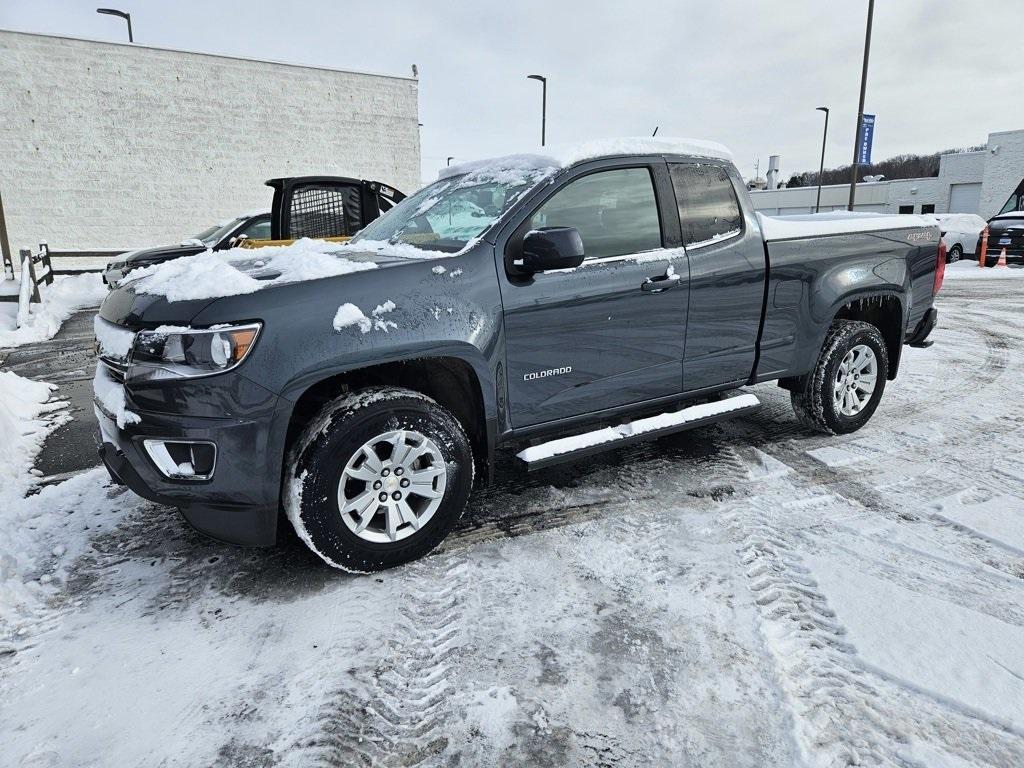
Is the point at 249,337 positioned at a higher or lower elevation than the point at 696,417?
higher

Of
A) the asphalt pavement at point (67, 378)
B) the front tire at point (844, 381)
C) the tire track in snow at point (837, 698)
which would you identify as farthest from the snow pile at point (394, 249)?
the front tire at point (844, 381)

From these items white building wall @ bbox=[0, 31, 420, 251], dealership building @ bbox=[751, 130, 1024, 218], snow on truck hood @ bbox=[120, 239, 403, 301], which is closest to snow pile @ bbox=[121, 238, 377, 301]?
snow on truck hood @ bbox=[120, 239, 403, 301]

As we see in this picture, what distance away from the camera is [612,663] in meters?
2.30

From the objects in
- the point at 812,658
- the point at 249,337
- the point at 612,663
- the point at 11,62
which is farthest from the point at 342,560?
the point at 11,62

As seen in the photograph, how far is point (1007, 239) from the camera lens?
18219mm

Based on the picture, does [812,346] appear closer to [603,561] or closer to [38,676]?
[603,561]

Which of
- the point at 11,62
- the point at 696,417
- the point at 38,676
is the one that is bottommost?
the point at 38,676

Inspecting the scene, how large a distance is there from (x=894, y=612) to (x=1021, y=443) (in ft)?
9.18

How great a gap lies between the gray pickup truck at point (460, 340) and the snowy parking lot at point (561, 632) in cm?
37

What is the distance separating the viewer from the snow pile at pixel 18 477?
2.73m

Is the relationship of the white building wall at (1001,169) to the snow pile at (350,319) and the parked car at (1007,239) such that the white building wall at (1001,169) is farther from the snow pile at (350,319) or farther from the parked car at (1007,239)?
the snow pile at (350,319)

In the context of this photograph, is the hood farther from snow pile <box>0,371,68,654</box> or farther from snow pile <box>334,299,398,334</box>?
snow pile <box>0,371,68,654</box>

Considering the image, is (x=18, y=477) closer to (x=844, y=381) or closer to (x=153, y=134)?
(x=844, y=381)

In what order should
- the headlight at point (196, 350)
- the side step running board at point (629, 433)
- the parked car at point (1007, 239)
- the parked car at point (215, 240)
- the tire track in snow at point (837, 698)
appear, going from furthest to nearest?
the parked car at point (1007, 239) < the parked car at point (215, 240) < the side step running board at point (629, 433) < the headlight at point (196, 350) < the tire track in snow at point (837, 698)
